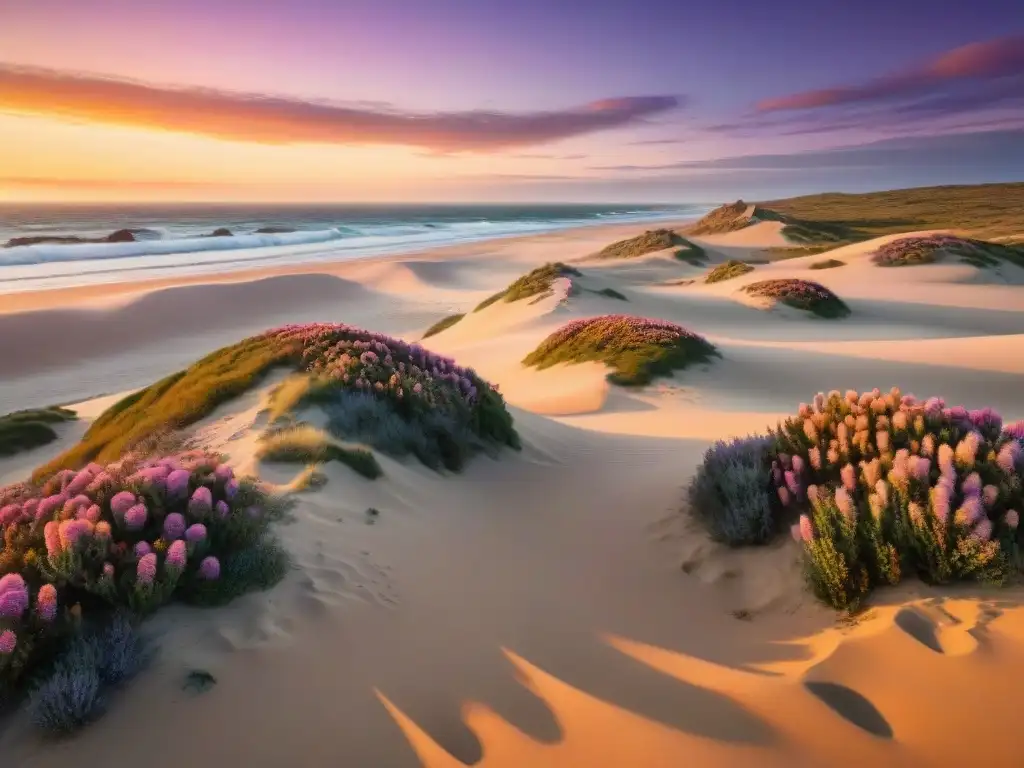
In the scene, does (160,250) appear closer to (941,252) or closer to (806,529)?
(941,252)

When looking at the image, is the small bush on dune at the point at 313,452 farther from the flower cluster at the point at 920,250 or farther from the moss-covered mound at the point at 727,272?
the flower cluster at the point at 920,250

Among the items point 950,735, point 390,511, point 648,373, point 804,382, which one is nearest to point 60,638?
point 390,511

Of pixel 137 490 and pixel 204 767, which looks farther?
pixel 137 490

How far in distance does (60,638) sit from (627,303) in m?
22.8

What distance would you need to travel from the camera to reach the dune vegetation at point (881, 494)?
3836 millimetres

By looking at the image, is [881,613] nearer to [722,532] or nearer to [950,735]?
[950,735]

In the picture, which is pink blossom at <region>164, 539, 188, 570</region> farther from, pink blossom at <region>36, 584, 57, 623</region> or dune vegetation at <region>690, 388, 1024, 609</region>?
dune vegetation at <region>690, 388, 1024, 609</region>

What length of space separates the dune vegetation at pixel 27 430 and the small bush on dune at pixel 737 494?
38.9ft

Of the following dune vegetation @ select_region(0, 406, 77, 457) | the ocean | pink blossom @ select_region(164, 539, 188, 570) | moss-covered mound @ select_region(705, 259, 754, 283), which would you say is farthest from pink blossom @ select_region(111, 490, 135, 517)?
the ocean

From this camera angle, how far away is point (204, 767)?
284 cm

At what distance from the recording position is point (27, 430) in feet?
40.5

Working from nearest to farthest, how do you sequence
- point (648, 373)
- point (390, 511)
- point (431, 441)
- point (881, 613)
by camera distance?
1. point (881, 613)
2. point (390, 511)
3. point (431, 441)
4. point (648, 373)

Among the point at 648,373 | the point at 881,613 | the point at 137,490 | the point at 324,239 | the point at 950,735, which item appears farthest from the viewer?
the point at 324,239

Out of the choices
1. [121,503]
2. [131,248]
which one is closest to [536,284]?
[121,503]
